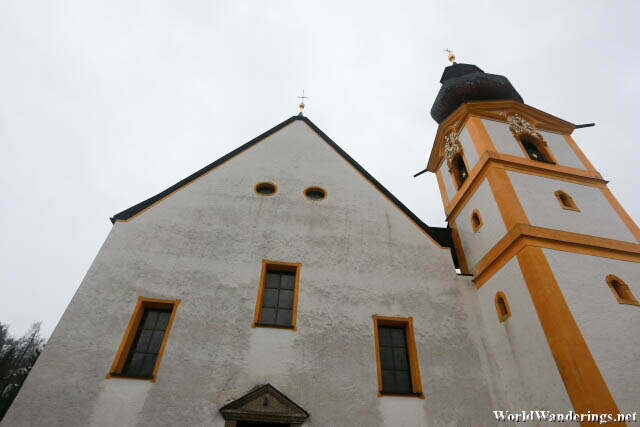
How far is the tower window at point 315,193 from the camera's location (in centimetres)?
1051

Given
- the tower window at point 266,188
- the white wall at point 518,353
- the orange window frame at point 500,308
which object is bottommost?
the white wall at point 518,353

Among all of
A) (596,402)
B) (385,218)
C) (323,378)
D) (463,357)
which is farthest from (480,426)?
(385,218)

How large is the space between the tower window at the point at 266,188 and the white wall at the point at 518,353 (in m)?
5.90

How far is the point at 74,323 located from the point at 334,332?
5161 mm

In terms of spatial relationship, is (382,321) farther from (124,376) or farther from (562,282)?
(124,376)

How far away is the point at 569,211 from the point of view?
876 cm

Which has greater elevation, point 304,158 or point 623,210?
point 304,158

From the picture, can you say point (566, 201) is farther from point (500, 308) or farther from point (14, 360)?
point (14, 360)

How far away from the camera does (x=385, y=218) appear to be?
33.4ft

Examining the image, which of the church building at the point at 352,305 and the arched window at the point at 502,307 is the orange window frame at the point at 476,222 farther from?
the arched window at the point at 502,307

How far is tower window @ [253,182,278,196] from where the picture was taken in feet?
34.0

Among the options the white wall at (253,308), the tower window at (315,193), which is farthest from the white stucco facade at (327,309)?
the tower window at (315,193)

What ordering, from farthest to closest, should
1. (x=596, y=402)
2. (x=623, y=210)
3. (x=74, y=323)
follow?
1. (x=623, y=210)
2. (x=74, y=323)
3. (x=596, y=402)

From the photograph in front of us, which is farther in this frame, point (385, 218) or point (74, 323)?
point (385, 218)
